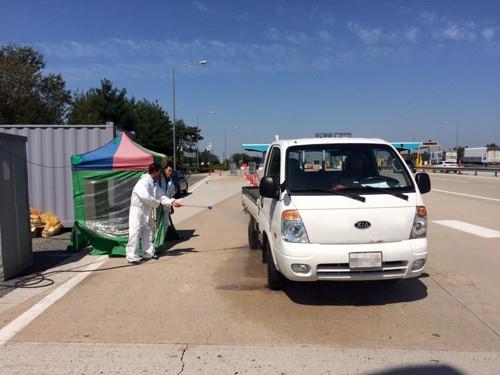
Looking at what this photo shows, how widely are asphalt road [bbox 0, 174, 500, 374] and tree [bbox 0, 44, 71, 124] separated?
112ft

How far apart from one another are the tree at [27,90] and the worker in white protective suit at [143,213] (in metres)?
33.5

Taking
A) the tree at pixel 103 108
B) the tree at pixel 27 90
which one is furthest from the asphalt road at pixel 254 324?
the tree at pixel 103 108

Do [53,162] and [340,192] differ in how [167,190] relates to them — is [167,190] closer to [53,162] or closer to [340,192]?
[53,162]

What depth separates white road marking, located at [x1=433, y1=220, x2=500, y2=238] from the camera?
408 inches

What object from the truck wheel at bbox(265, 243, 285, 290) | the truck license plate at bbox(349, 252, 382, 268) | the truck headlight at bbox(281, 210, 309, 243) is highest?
the truck headlight at bbox(281, 210, 309, 243)

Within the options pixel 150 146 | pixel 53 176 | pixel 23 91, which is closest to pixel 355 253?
pixel 53 176

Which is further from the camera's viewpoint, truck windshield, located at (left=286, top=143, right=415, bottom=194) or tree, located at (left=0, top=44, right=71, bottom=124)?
tree, located at (left=0, top=44, right=71, bottom=124)

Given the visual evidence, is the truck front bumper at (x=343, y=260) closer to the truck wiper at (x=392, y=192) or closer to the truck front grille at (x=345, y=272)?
the truck front grille at (x=345, y=272)

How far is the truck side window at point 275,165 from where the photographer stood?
20.2ft

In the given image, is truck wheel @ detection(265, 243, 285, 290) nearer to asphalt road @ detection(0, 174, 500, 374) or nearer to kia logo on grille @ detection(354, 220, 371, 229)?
asphalt road @ detection(0, 174, 500, 374)

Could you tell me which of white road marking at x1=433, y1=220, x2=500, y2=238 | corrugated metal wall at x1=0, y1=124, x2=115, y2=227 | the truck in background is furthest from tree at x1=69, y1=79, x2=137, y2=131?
the truck in background

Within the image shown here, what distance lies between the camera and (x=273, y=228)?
570 cm

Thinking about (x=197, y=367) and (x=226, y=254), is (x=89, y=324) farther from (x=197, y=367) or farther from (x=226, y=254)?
(x=226, y=254)

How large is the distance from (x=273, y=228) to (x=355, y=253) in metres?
1.08
